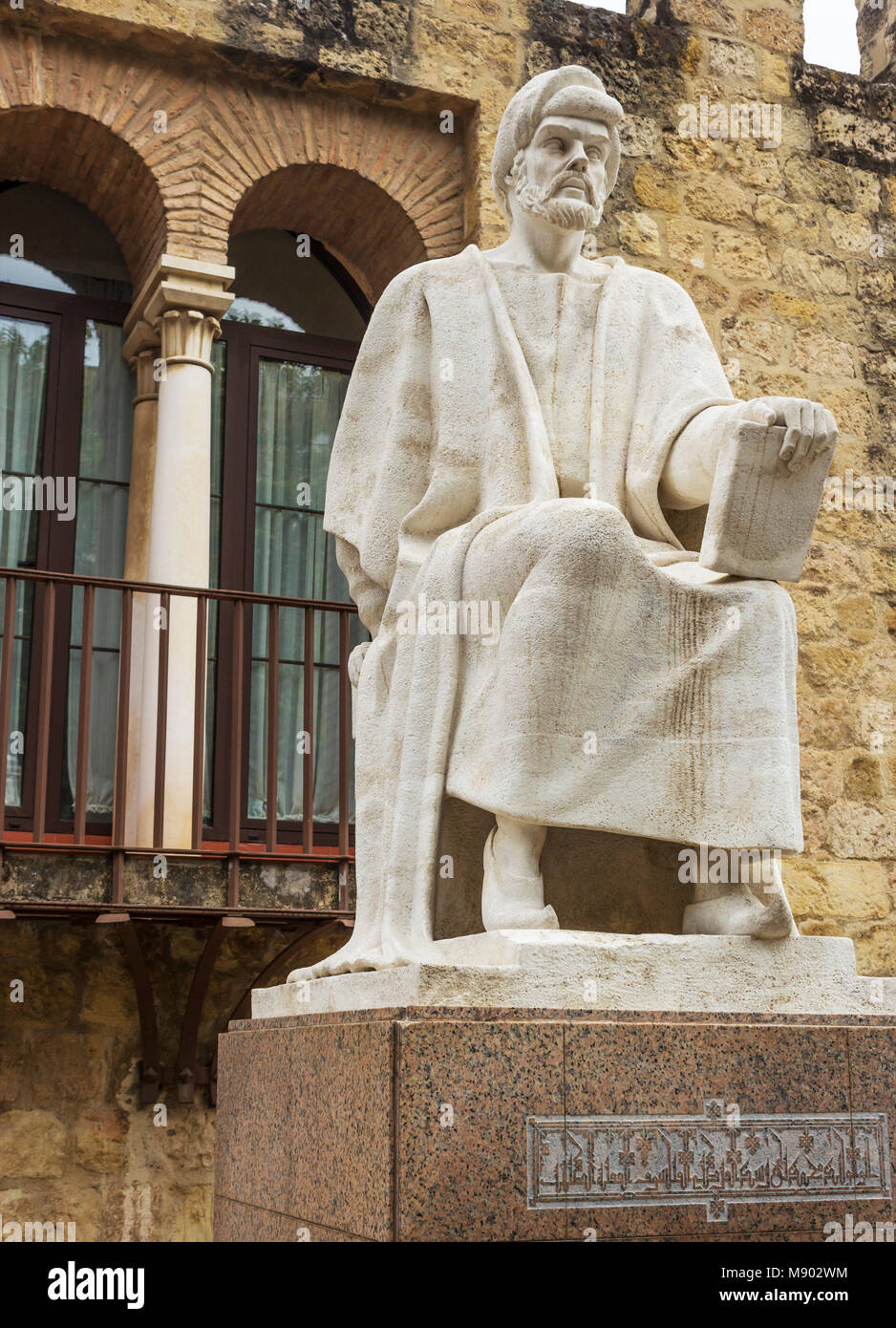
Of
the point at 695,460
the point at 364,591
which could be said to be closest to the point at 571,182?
the point at 695,460

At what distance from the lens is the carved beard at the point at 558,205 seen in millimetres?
3311

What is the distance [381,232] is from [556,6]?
137 centimetres

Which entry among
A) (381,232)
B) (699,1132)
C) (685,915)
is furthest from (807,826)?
(699,1132)

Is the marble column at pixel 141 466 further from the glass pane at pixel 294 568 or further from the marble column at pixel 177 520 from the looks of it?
the glass pane at pixel 294 568

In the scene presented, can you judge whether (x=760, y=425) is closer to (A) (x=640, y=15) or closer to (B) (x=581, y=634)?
(B) (x=581, y=634)

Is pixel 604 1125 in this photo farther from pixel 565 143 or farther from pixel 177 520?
pixel 177 520

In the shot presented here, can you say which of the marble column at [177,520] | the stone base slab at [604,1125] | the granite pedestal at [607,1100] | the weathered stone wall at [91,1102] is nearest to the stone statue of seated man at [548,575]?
the granite pedestal at [607,1100]

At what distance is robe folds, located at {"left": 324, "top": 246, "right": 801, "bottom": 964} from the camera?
8.82ft

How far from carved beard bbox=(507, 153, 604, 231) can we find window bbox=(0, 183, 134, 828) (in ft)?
13.0

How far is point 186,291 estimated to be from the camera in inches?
256

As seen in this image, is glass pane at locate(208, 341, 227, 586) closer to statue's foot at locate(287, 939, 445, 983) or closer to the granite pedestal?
statue's foot at locate(287, 939, 445, 983)

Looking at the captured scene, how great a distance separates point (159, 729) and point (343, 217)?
2987mm

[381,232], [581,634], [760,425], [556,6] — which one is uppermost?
[556,6]

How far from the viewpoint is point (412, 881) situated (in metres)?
2.86
